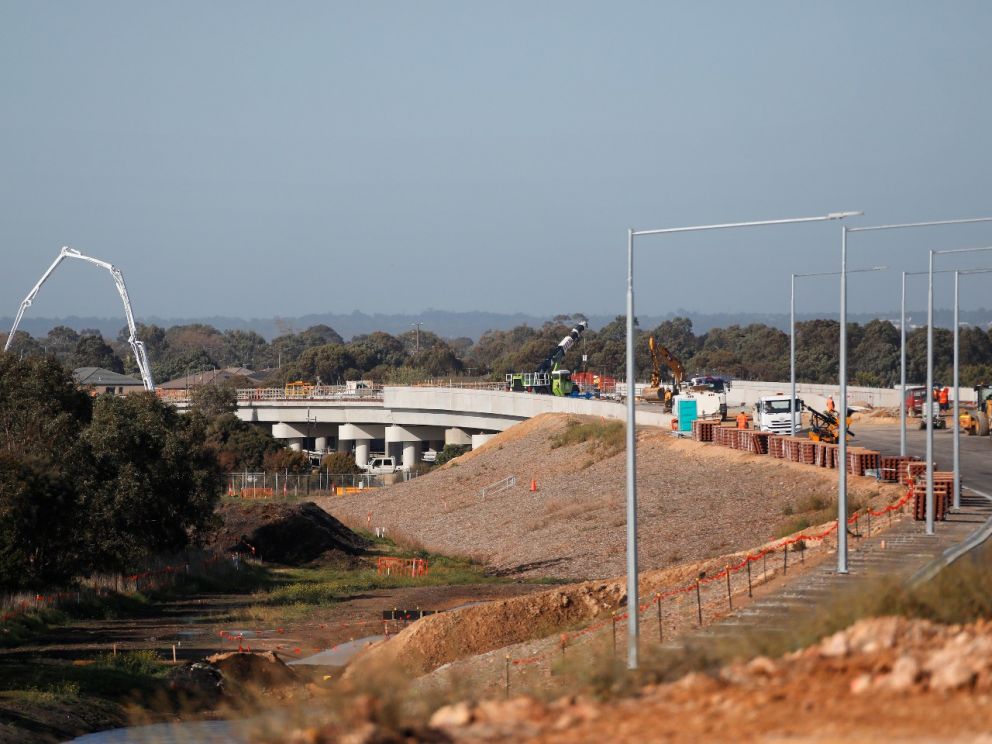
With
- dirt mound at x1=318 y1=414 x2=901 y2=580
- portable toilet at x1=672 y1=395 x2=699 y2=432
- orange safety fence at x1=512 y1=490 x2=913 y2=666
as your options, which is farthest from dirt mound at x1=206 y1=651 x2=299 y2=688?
portable toilet at x1=672 y1=395 x2=699 y2=432

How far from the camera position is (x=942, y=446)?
209ft

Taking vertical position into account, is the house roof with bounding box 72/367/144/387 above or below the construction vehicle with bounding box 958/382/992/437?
above

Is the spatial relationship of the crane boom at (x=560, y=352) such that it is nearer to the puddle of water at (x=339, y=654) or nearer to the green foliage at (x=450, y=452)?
the green foliage at (x=450, y=452)

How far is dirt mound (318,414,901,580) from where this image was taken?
50.2 metres

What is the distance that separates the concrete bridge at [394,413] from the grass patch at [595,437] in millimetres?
4056

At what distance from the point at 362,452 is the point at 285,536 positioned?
5965cm

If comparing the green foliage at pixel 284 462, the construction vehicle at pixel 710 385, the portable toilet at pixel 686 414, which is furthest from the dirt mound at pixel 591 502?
the construction vehicle at pixel 710 385

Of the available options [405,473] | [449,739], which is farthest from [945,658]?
[405,473]

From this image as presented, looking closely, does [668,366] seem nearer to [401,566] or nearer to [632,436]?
[401,566]

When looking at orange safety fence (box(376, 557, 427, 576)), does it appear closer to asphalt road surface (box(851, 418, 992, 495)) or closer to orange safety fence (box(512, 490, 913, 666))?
orange safety fence (box(512, 490, 913, 666))

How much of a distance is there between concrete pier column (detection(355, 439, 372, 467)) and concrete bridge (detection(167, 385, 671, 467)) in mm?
83

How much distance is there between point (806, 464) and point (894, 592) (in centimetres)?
4151

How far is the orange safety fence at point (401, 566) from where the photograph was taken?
5162 centimetres

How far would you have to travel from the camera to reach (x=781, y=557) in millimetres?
34281
